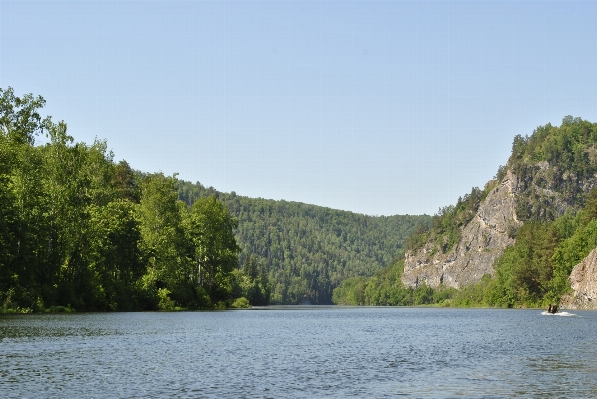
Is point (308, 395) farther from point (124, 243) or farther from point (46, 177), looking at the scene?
point (124, 243)

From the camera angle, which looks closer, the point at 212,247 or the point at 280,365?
the point at 280,365

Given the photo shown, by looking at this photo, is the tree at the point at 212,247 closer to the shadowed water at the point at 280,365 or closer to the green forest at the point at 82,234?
the green forest at the point at 82,234

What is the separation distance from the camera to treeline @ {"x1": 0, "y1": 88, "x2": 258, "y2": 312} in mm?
73375

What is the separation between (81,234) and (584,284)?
94.7 metres

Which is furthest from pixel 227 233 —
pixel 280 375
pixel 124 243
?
pixel 280 375

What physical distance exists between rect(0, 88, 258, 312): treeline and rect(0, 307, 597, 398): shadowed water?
2215cm

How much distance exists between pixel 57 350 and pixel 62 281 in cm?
4650

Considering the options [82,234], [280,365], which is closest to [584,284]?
[82,234]

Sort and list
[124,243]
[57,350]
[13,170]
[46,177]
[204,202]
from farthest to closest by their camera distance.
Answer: [204,202], [124,243], [46,177], [13,170], [57,350]

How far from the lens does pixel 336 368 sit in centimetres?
3344

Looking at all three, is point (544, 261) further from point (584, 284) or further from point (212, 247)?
point (212, 247)

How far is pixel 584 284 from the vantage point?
448 ft

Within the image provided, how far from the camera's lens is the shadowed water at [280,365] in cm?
2625

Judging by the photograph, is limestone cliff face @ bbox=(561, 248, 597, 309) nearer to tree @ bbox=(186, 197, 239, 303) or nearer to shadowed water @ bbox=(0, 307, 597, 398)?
tree @ bbox=(186, 197, 239, 303)
